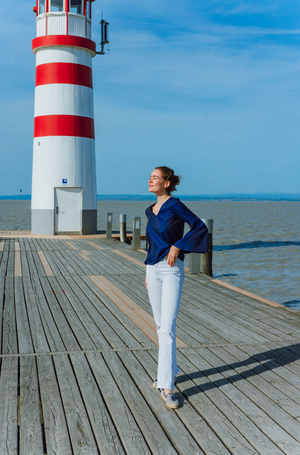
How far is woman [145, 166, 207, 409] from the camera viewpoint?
3830 millimetres

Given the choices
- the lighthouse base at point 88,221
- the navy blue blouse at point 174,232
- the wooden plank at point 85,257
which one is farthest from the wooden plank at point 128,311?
the lighthouse base at point 88,221

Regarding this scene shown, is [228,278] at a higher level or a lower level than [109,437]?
lower

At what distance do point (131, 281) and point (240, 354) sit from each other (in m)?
4.48

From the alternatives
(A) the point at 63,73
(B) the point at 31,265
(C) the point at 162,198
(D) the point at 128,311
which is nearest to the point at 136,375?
(C) the point at 162,198

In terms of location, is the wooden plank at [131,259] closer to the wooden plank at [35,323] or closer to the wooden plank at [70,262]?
the wooden plank at [70,262]

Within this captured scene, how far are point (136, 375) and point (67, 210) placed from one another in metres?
14.4

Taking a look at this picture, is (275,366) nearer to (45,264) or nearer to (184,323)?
(184,323)

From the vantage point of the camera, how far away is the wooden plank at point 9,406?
3.25 metres

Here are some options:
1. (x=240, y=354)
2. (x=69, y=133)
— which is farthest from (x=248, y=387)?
(x=69, y=133)

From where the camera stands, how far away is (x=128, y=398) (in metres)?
3.97

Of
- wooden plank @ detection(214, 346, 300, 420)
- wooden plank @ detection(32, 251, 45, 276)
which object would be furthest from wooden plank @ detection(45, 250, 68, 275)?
wooden plank @ detection(214, 346, 300, 420)

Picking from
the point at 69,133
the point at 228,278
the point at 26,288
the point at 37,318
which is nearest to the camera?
the point at 37,318

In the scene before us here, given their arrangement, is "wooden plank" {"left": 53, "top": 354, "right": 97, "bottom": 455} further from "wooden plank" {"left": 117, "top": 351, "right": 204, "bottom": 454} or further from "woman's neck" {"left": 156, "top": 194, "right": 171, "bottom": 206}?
"woman's neck" {"left": 156, "top": 194, "right": 171, "bottom": 206}

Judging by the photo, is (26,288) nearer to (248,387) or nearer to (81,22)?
(248,387)
